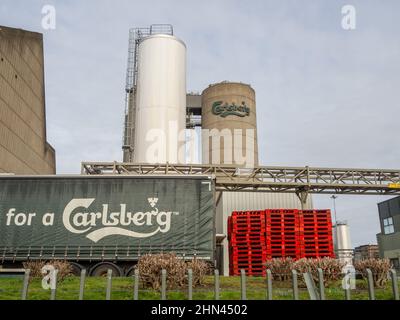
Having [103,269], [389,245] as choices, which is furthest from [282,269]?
[389,245]

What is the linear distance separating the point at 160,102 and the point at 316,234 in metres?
22.0

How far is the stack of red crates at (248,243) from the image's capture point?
750 inches

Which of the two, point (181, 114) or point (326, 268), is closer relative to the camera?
point (326, 268)

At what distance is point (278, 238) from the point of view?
1919cm

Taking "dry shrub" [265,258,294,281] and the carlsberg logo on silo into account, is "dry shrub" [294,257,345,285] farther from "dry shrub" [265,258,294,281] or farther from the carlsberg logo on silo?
the carlsberg logo on silo

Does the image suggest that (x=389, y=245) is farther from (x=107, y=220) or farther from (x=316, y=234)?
(x=107, y=220)

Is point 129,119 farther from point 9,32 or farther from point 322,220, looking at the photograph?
point 322,220

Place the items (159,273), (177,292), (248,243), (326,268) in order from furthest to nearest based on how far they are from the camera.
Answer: (248,243) → (326,268) → (159,273) → (177,292)

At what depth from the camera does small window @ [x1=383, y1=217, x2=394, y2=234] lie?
45.6 metres

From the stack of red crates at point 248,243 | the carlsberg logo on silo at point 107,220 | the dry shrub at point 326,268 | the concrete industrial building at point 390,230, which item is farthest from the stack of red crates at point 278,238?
the concrete industrial building at point 390,230

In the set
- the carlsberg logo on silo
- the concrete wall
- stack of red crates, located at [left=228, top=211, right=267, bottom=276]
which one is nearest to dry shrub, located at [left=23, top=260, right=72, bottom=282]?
the carlsberg logo on silo

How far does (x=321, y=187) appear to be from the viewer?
2756 cm

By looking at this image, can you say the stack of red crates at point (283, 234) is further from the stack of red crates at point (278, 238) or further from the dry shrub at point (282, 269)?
the dry shrub at point (282, 269)

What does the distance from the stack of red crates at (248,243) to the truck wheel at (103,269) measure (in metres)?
5.92
